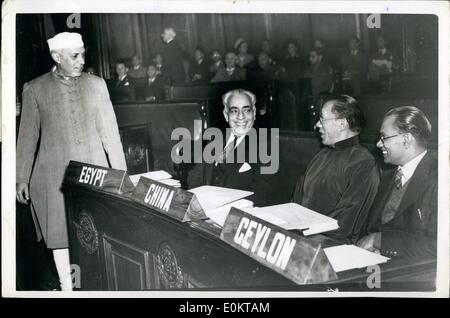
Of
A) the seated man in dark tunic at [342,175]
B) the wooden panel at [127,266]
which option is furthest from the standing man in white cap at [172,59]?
the wooden panel at [127,266]

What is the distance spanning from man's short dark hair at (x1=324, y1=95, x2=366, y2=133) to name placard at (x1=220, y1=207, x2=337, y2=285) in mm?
883

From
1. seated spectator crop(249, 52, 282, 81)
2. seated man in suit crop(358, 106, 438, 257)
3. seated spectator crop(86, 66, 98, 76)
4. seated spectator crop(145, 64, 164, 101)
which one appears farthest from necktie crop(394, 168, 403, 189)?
seated spectator crop(86, 66, 98, 76)

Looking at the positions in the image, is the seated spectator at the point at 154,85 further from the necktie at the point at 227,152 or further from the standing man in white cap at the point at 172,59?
the necktie at the point at 227,152

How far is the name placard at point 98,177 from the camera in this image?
2.45m

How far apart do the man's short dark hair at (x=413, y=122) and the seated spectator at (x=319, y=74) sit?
386 millimetres

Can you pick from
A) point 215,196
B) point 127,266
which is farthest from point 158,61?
point 127,266

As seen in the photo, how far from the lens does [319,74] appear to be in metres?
2.67

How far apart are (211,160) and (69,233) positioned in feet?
3.25

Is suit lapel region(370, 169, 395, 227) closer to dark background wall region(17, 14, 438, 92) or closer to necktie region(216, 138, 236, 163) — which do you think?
dark background wall region(17, 14, 438, 92)

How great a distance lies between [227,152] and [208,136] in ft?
0.50

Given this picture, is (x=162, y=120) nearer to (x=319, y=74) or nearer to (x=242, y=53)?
(x=242, y=53)

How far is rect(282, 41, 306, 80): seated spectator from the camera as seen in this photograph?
110 inches
